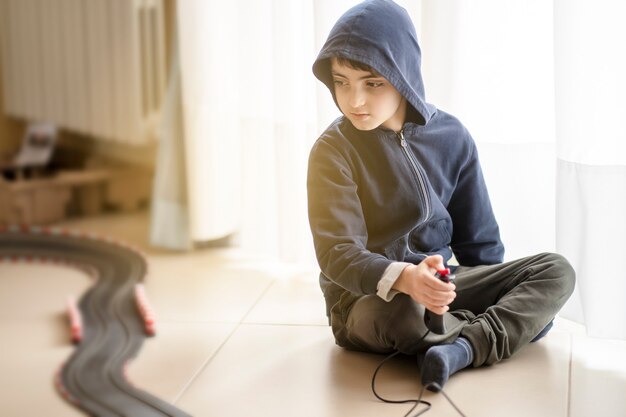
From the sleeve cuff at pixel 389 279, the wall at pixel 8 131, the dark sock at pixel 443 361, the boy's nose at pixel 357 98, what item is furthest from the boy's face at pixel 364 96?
the wall at pixel 8 131

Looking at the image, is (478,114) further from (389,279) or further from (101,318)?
(101,318)

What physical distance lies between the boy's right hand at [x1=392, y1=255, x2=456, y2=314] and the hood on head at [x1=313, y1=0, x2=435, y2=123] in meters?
0.26

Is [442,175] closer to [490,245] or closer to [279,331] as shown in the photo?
[490,245]

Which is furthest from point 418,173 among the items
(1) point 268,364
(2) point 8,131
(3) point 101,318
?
(2) point 8,131

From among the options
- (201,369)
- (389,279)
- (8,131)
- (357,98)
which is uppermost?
(357,98)

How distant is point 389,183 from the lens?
1257 mm

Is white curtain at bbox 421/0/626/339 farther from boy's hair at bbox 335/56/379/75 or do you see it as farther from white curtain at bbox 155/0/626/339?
boy's hair at bbox 335/56/379/75

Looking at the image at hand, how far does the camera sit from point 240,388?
3.94ft

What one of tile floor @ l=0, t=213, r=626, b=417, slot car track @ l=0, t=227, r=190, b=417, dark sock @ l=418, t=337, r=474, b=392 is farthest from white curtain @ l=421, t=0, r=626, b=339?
slot car track @ l=0, t=227, r=190, b=417

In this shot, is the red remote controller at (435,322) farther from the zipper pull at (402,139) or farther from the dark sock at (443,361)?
the zipper pull at (402,139)

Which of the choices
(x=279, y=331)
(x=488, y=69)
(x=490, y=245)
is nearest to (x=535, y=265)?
(x=490, y=245)

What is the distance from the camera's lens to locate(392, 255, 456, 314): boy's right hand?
1079mm

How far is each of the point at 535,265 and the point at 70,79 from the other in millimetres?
1662

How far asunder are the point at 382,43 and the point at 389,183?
Answer: 0.74 feet
